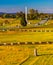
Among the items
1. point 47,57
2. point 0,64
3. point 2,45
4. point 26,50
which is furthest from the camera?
point 2,45

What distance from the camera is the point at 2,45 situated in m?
36.0

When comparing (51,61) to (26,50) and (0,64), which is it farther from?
(26,50)

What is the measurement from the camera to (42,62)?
24609mm

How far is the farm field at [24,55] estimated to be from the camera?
2500 centimetres

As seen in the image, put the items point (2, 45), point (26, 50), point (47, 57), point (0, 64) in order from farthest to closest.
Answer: point (2, 45), point (26, 50), point (47, 57), point (0, 64)

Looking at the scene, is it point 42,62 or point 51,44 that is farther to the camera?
point 51,44

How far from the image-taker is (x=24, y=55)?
94.4 feet

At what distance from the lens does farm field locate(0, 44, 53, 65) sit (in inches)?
984

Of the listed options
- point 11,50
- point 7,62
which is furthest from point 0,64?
point 11,50

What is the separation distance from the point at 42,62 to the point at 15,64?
2.28 m

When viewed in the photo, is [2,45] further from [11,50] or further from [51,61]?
[51,61]

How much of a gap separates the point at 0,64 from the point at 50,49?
376 inches

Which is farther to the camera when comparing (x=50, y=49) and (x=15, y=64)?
(x=50, y=49)

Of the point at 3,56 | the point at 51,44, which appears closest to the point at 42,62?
the point at 3,56
